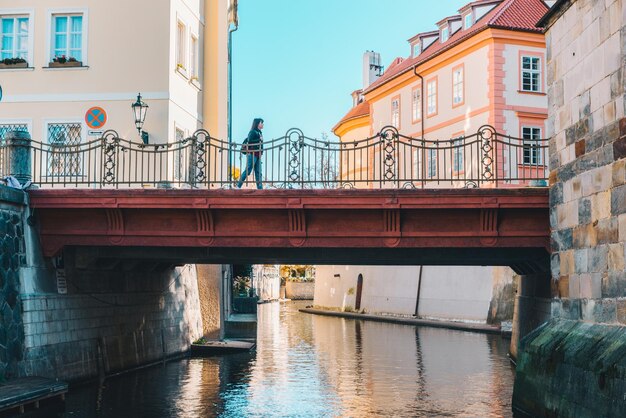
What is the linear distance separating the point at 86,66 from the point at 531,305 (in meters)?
14.9

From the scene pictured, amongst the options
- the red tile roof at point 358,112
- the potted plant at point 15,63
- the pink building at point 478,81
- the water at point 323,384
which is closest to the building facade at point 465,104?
the pink building at point 478,81

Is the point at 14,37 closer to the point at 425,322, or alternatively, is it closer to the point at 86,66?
the point at 86,66

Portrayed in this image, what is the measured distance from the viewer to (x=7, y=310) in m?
18.5

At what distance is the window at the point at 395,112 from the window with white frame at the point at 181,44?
2355 centimetres

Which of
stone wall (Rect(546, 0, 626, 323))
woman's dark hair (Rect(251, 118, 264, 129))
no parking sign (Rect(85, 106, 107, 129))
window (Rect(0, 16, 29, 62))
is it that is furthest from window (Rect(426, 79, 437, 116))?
stone wall (Rect(546, 0, 626, 323))

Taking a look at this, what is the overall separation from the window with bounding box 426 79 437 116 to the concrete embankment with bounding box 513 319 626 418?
3021cm

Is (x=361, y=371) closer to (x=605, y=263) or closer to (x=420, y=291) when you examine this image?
(x=605, y=263)

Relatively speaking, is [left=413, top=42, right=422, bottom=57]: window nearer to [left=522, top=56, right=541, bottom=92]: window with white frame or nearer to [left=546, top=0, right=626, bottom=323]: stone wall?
[left=522, top=56, right=541, bottom=92]: window with white frame

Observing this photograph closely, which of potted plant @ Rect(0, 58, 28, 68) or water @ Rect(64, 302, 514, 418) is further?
potted plant @ Rect(0, 58, 28, 68)

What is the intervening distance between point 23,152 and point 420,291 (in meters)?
32.2

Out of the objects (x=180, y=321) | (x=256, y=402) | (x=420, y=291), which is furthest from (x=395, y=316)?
(x=256, y=402)

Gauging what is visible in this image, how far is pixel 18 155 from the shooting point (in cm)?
2014

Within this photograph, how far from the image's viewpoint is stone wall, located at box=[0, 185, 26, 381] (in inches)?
720

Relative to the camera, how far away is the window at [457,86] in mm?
44375
